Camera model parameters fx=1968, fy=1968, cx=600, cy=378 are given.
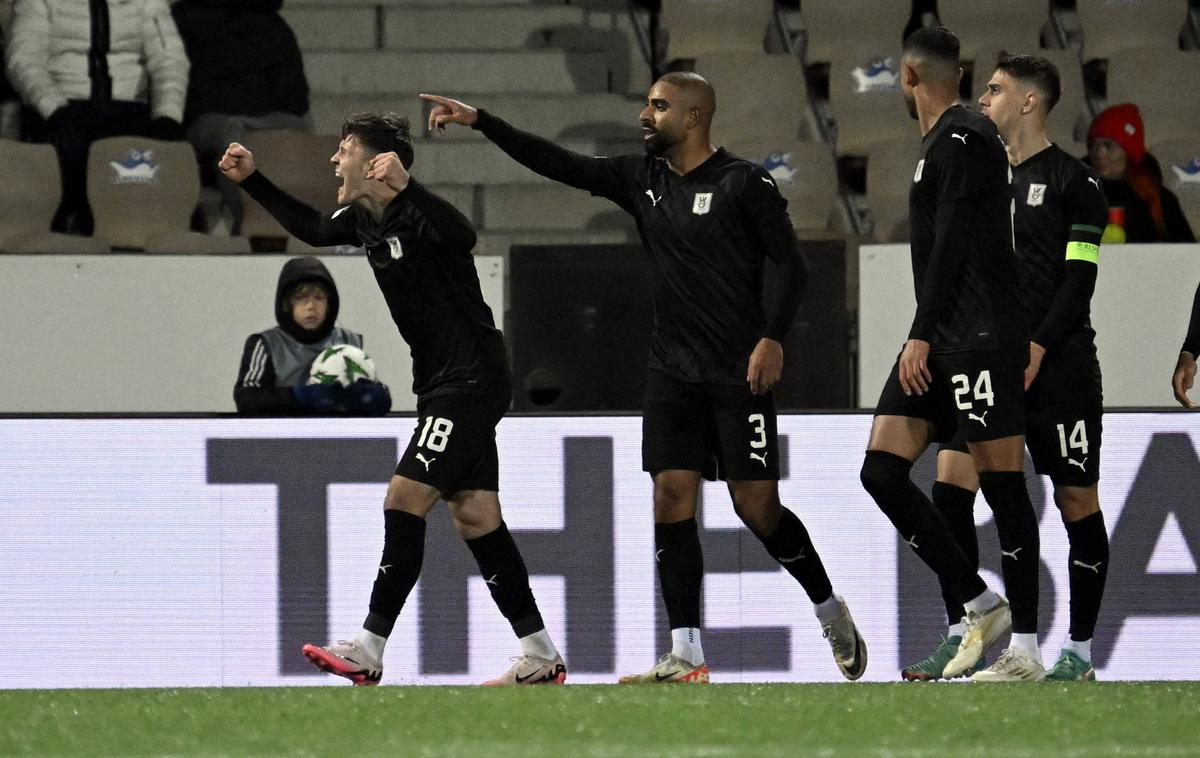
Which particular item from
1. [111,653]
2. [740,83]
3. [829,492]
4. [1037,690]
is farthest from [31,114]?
[1037,690]

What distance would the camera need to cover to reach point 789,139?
421 inches

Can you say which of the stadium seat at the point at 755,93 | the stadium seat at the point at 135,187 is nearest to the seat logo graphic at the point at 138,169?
the stadium seat at the point at 135,187

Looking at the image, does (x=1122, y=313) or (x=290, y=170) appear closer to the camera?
(x=1122, y=313)

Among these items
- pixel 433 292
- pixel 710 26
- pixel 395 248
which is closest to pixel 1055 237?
pixel 433 292

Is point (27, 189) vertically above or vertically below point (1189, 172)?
below

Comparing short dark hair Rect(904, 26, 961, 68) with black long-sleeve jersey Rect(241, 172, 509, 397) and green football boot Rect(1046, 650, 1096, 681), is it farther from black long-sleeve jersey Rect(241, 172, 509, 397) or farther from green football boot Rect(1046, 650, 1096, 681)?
green football boot Rect(1046, 650, 1096, 681)

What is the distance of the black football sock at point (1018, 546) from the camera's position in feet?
18.3

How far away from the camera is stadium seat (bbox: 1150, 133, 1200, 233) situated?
35.4 ft

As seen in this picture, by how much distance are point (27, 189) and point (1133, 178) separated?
5627mm

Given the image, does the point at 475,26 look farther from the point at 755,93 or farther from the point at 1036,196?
the point at 1036,196

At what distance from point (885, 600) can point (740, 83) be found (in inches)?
202

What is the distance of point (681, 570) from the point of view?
581 centimetres

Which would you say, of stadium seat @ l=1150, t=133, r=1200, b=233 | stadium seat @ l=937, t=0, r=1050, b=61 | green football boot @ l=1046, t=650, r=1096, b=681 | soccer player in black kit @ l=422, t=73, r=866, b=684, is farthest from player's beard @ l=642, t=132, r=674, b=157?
stadium seat @ l=937, t=0, r=1050, b=61

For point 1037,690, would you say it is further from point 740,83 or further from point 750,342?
point 740,83
